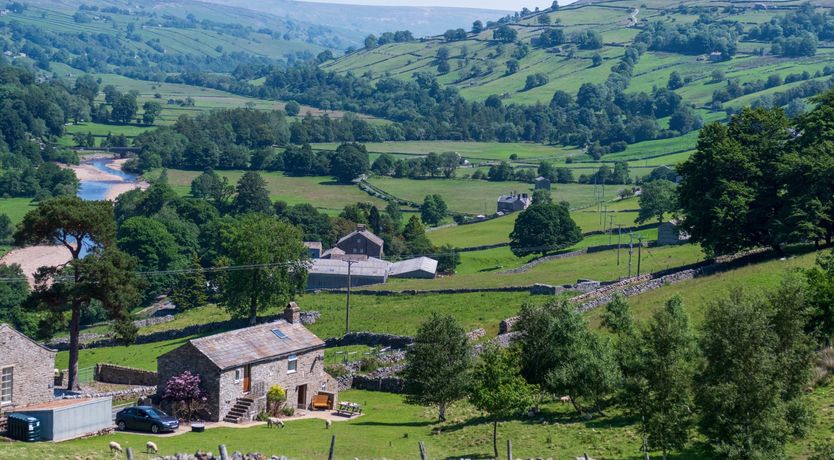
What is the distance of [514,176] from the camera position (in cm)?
17812

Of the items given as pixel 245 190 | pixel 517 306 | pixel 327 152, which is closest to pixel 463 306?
pixel 517 306

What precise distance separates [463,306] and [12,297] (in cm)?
4097

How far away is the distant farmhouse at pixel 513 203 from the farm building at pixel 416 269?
4179cm

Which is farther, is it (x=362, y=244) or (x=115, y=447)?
(x=362, y=244)

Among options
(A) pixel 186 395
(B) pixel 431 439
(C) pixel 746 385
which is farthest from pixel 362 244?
(C) pixel 746 385

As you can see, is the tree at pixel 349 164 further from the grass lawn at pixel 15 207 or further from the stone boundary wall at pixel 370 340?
the stone boundary wall at pixel 370 340

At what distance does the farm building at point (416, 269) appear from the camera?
336 ft

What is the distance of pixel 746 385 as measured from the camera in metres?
33.9

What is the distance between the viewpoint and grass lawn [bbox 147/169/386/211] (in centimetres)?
15725

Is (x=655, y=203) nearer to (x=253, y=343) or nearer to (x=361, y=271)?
(x=361, y=271)

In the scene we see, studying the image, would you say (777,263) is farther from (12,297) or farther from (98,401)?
(12,297)

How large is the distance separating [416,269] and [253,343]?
2145 inches

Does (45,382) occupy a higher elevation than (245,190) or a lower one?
higher

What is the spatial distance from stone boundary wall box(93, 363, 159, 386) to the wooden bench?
906 centimetres
